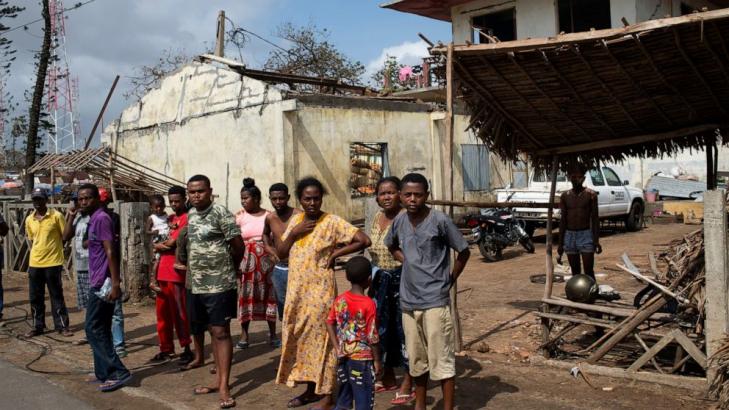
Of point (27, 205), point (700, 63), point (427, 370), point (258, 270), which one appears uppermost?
point (700, 63)

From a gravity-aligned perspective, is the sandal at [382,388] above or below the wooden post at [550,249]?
below

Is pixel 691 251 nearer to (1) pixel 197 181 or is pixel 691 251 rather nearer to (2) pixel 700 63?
(2) pixel 700 63

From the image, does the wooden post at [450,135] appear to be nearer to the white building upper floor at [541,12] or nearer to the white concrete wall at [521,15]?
the white building upper floor at [541,12]

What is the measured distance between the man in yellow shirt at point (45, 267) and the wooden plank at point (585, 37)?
525cm

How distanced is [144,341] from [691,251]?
5768mm

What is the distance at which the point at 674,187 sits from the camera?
77.3ft

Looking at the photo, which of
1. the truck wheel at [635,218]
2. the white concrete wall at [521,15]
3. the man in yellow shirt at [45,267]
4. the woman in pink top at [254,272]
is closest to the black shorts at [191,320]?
the woman in pink top at [254,272]

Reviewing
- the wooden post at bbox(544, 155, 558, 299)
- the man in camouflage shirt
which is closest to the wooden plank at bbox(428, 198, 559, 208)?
the wooden post at bbox(544, 155, 558, 299)

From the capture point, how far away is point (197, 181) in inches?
204

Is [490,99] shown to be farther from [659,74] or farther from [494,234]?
[494,234]

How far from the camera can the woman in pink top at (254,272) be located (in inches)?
266

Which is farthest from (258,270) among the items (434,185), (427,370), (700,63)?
(434,185)

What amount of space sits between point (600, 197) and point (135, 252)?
11.0 meters

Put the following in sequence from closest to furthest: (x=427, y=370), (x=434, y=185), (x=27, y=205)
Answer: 1. (x=427, y=370)
2. (x=27, y=205)
3. (x=434, y=185)
